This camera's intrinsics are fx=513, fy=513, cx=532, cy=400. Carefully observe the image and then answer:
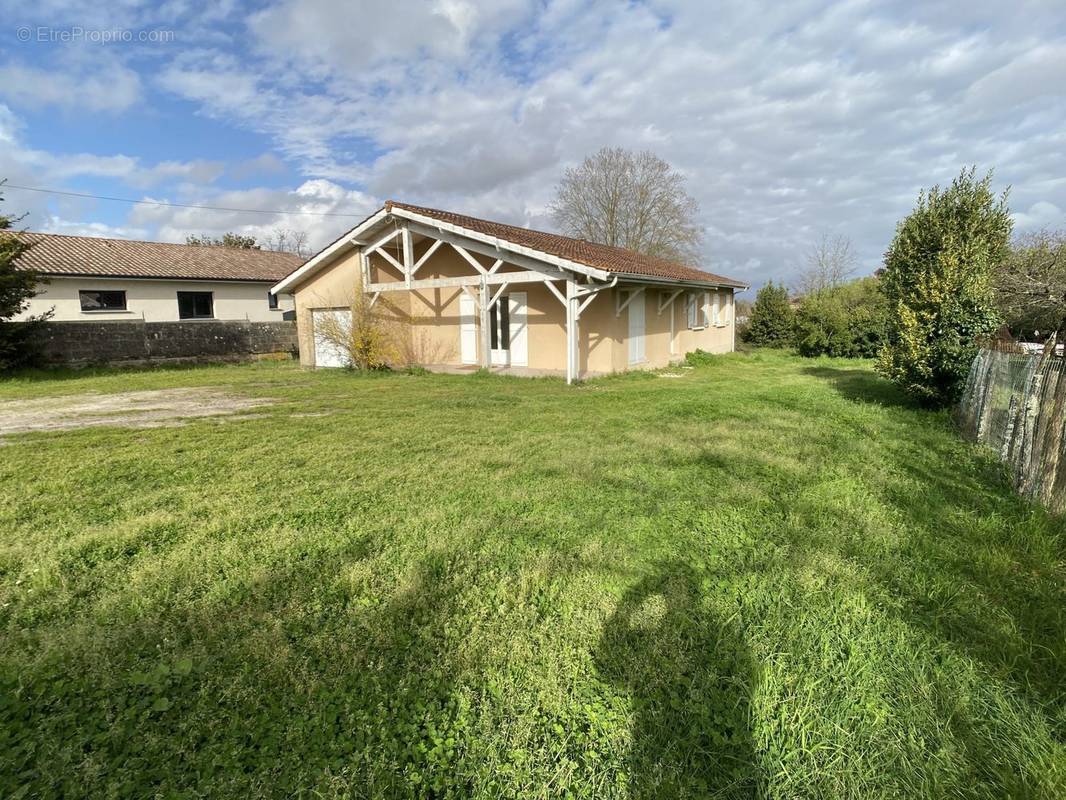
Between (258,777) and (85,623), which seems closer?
(258,777)

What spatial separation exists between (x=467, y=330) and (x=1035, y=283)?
15354 mm

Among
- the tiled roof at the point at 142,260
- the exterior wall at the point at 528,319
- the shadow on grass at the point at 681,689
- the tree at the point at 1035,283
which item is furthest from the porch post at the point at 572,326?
the tiled roof at the point at 142,260

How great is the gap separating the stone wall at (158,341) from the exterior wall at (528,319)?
3.10 metres

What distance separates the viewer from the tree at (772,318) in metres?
24.1

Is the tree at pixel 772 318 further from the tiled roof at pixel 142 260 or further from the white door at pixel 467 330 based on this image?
the tiled roof at pixel 142 260

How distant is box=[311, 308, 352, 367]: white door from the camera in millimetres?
15609

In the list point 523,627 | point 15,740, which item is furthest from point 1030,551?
point 15,740

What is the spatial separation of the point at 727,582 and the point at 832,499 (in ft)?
6.49

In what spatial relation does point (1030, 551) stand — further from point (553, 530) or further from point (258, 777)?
point (258, 777)


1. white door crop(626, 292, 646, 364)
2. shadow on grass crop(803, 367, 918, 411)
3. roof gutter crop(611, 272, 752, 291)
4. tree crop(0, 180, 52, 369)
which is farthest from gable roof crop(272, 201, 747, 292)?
tree crop(0, 180, 52, 369)

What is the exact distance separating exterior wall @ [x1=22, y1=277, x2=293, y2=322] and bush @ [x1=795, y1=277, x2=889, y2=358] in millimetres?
20419

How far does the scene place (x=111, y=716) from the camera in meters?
2.10

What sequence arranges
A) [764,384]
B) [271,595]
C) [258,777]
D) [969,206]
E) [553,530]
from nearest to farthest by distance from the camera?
[258,777] < [271,595] < [553,530] < [969,206] < [764,384]

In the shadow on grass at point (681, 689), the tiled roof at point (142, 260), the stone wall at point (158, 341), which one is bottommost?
the shadow on grass at point (681, 689)
